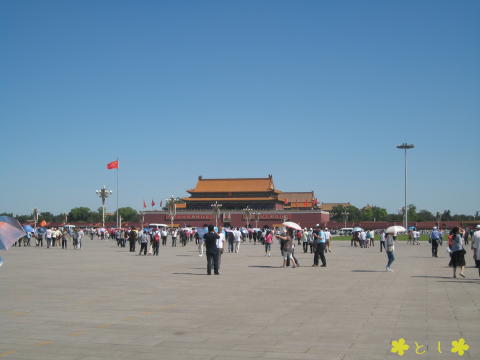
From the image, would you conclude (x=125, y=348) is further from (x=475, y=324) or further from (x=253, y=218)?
(x=253, y=218)

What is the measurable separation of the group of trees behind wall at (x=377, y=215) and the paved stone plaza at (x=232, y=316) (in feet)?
280

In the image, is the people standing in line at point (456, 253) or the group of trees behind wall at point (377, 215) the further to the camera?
the group of trees behind wall at point (377, 215)

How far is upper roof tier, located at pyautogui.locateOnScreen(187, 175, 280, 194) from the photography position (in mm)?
89438

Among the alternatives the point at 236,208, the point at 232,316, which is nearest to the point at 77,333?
the point at 232,316

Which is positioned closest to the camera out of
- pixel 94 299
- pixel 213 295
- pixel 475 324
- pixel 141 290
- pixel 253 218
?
pixel 475 324

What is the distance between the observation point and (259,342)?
681cm

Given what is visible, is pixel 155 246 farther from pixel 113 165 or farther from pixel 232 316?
pixel 113 165

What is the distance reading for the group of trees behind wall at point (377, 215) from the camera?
4257 inches

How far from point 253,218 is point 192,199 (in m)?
10.4

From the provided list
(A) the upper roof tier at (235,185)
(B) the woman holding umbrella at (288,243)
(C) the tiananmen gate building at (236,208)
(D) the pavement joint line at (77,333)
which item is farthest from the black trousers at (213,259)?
(A) the upper roof tier at (235,185)

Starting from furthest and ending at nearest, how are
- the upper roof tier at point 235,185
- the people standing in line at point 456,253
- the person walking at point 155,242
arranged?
the upper roof tier at point 235,185 < the person walking at point 155,242 < the people standing in line at point 456,253

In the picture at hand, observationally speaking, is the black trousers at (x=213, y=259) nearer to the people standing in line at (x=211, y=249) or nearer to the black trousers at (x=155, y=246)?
the people standing in line at (x=211, y=249)

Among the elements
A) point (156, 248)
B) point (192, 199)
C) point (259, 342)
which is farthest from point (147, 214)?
point (259, 342)

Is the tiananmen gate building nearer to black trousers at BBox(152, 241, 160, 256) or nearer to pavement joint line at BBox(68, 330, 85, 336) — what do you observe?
black trousers at BBox(152, 241, 160, 256)
